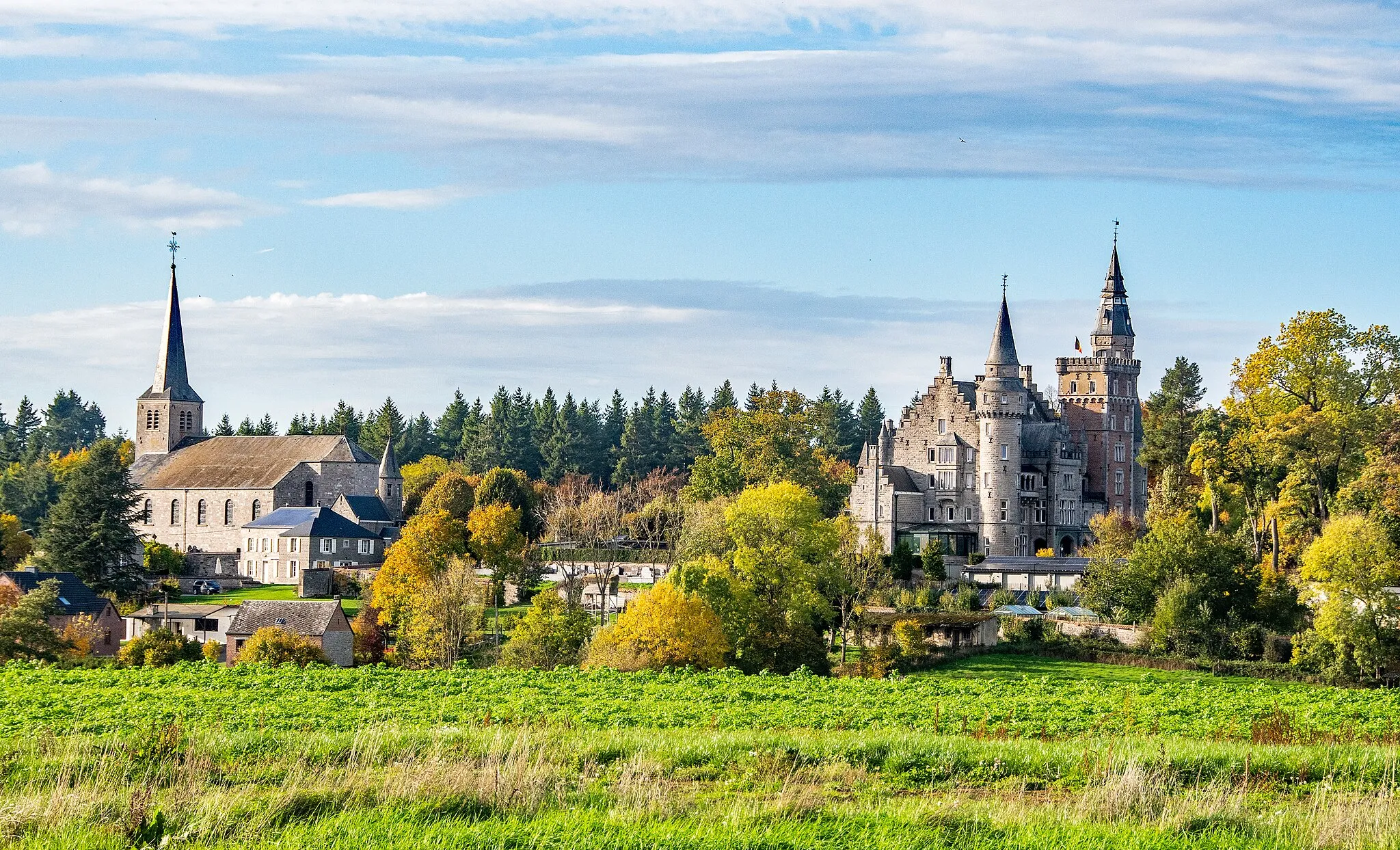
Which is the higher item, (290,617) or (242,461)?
(242,461)

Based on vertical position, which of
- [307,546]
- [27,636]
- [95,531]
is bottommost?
[27,636]

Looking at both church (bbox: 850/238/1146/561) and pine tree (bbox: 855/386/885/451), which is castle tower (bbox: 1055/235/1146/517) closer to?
church (bbox: 850/238/1146/561)

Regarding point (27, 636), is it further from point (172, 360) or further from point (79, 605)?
point (172, 360)

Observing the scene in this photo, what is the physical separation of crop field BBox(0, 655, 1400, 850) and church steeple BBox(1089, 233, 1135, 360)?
6896 cm

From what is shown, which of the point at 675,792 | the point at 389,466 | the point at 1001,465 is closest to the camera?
the point at 675,792

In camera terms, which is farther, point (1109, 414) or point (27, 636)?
point (1109, 414)

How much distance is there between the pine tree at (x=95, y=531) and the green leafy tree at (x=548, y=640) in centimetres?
3000

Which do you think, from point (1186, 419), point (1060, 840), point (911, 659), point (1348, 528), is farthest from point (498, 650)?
point (1186, 419)

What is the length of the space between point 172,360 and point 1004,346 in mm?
59590

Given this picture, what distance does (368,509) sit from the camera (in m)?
91.0

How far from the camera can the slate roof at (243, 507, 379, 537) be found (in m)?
84.1

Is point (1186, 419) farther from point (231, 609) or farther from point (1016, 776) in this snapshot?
point (1016, 776)

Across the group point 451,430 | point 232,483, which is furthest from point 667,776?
point 451,430

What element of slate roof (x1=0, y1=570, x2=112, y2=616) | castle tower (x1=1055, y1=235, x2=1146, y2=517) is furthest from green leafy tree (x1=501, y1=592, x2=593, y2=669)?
castle tower (x1=1055, y1=235, x2=1146, y2=517)
